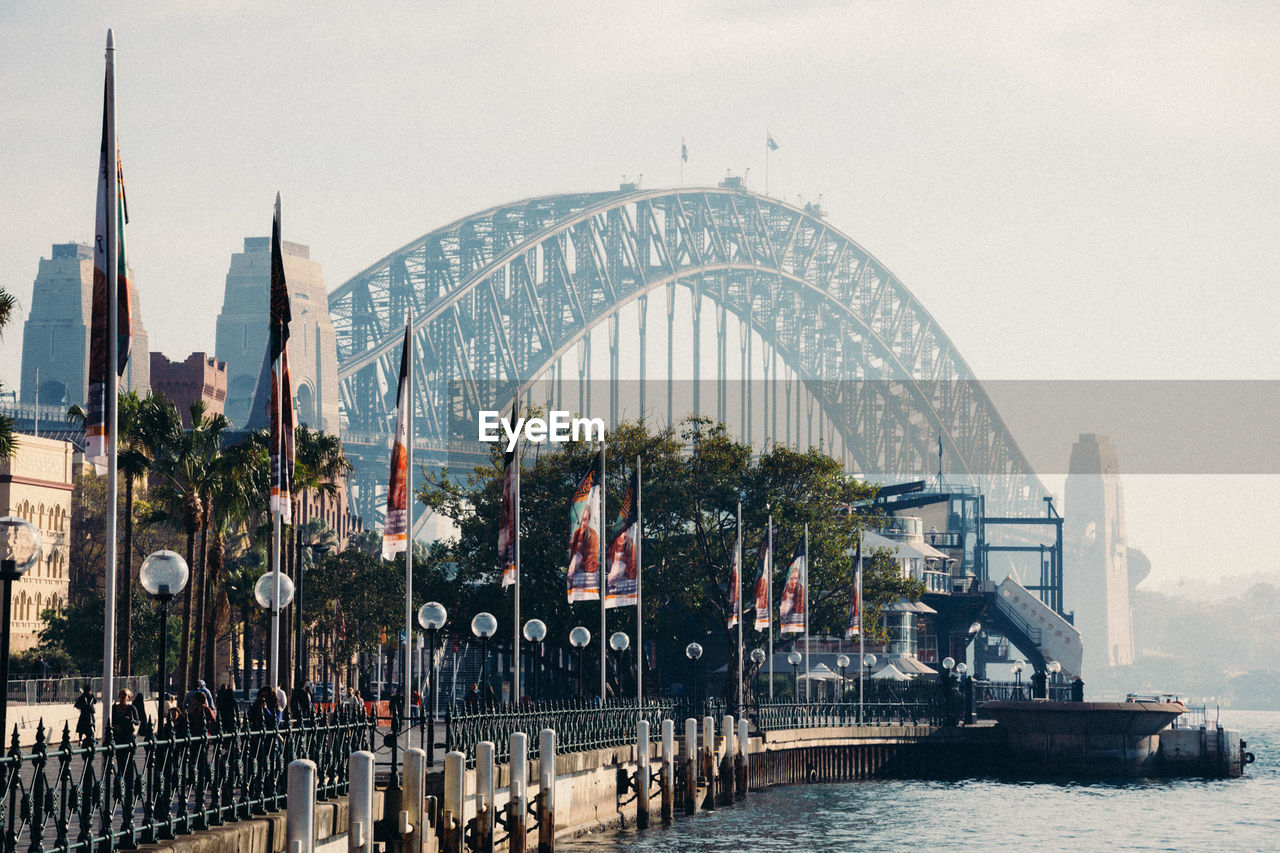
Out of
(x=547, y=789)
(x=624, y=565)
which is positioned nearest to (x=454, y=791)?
(x=547, y=789)

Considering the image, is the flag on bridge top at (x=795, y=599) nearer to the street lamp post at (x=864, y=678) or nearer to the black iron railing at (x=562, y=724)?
the black iron railing at (x=562, y=724)

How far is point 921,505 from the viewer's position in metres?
173

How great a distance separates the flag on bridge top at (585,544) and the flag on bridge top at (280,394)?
1901cm

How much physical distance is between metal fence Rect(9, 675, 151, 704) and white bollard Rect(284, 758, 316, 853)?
37751mm

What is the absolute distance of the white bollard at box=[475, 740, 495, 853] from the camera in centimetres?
3919

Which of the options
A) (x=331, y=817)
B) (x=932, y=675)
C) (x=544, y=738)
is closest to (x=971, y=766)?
(x=932, y=675)

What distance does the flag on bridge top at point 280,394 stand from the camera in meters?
37.6

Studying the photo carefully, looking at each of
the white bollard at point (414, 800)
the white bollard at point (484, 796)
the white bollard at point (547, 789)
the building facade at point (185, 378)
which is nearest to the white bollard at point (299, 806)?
the white bollard at point (414, 800)

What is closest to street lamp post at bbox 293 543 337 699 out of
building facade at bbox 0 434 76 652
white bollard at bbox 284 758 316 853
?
building facade at bbox 0 434 76 652

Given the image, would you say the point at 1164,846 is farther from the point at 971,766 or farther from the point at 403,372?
the point at 403,372

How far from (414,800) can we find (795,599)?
155 feet

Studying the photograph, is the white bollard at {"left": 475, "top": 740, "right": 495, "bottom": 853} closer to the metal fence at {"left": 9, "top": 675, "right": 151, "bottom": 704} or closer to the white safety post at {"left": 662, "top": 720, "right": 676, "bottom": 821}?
the white safety post at {"left": 662, "top": 720, "right": 676, "bottom": 821}

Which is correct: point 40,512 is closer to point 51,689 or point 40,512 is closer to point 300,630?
point 51,689

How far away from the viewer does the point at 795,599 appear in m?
79.4
